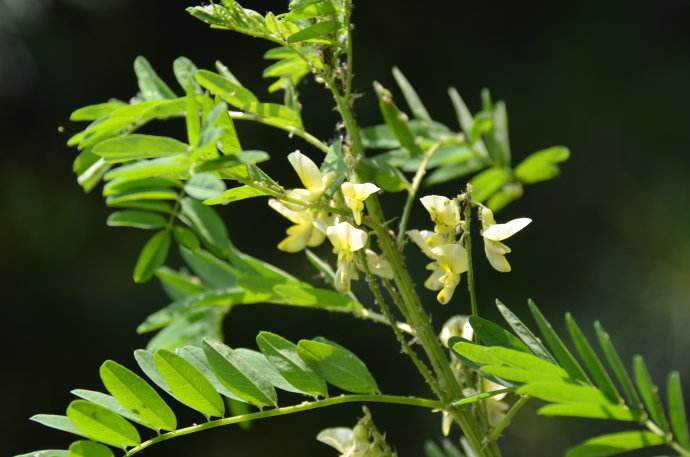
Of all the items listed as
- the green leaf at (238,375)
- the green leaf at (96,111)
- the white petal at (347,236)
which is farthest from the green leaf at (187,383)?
the green leaf at (96,111)

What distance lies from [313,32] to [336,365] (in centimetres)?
19

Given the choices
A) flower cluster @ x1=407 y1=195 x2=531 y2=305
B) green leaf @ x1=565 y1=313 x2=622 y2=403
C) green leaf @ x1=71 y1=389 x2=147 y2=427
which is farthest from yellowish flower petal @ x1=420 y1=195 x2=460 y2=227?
green leaf @ x1=71 y1=389 x2=147 y2=427

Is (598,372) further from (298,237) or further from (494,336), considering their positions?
(298,237)

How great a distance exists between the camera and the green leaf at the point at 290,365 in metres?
0.59

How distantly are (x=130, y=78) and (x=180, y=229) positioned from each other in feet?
4.83

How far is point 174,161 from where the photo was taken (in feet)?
1.87

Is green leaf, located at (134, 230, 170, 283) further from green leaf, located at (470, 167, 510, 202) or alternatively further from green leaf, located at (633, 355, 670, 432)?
green leaf, located at (633, 355, 670, 432)

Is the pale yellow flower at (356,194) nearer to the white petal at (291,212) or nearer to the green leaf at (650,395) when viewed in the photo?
the white petal at (291,212)

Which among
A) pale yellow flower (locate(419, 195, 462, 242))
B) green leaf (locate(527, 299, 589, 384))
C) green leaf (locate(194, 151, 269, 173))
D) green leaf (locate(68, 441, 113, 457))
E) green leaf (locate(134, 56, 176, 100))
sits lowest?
green leaf (locate(527, 299, 589, 384))

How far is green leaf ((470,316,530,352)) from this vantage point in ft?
1.78

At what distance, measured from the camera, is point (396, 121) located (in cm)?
73

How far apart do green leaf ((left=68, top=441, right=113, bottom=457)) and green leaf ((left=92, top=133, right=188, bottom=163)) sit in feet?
0.53

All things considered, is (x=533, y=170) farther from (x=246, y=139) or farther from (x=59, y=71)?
(x=59, y=71)

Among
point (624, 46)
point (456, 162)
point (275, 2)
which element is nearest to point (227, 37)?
point (275, 2)
